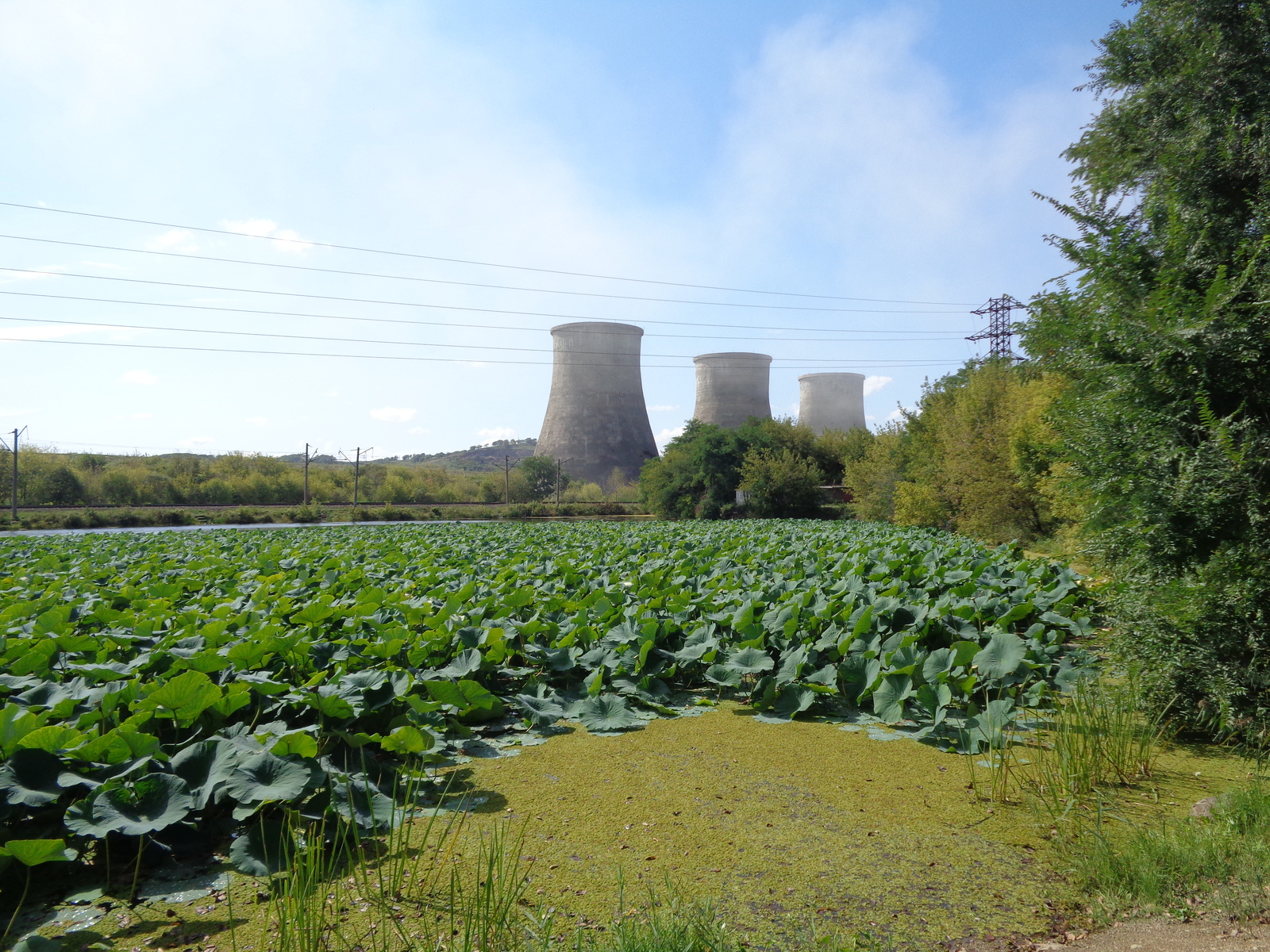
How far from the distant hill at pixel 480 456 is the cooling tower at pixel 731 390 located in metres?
42.7

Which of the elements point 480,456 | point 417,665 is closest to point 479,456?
point 480,456

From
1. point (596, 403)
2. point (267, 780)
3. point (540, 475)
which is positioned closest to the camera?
point (267, 780)

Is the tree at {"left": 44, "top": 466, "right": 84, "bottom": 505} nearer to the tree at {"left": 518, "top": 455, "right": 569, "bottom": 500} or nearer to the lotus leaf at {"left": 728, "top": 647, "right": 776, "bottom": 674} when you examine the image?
the tree at {"left": 518, "top": 455, "right": 569, "bottom": 500}

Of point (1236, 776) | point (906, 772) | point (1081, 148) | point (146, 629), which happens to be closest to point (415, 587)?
point (146, 629)

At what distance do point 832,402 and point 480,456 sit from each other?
5315 cm

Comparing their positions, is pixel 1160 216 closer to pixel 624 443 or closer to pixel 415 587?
pixel 415 587

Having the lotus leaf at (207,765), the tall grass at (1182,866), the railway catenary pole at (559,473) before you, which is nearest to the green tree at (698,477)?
the railway catenary pole at (559,473)

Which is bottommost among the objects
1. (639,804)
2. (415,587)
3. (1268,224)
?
(639,804)

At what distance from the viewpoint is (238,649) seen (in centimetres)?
358

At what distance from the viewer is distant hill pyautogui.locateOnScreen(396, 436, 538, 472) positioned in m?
80.3

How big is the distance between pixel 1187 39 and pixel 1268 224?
8.89 ft

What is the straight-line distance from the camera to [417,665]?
4.14 m

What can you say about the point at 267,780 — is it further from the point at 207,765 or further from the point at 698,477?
the point at 698,477

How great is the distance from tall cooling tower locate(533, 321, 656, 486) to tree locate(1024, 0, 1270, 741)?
3367 cm
